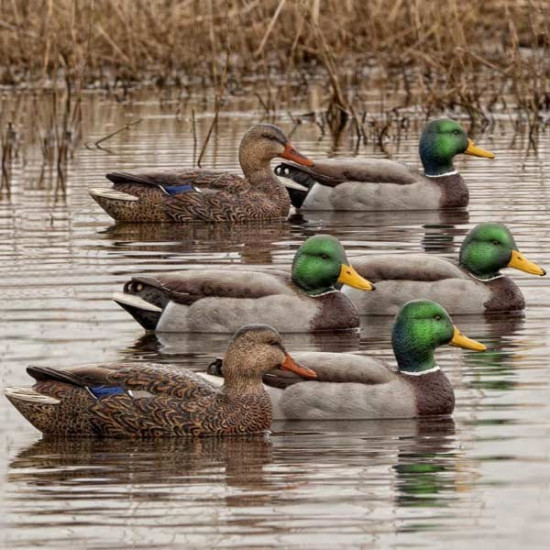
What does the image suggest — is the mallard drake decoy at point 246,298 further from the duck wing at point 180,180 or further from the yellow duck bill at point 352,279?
the duck wing at point 180,180

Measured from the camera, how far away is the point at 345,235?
15383 mm

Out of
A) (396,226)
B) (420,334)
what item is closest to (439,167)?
(396,226)

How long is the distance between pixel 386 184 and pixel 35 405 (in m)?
8.67

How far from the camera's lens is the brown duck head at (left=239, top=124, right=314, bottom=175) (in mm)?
16844

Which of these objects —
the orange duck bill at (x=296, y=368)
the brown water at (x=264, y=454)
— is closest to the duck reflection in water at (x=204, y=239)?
the brown water at (x=264, y=454)

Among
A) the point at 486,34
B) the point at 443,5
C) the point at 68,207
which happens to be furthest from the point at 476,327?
the point at 486,34

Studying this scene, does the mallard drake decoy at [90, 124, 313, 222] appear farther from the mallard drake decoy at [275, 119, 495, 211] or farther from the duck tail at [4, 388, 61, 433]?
the duck tail at [4, 388, 61, 433]

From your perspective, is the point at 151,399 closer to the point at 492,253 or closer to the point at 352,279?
the point at 352,279

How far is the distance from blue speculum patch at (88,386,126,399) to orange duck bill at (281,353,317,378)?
76cm

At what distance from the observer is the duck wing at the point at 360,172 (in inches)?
664

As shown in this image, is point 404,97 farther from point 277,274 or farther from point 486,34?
point 277,274

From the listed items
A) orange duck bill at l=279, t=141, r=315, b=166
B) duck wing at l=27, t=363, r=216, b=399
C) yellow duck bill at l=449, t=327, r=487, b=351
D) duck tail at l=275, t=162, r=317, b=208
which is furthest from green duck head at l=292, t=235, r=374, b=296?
duck tail at l=275, t=162, r=317, b=208

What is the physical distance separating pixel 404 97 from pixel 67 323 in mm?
16085

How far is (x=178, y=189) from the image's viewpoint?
54.4ft
